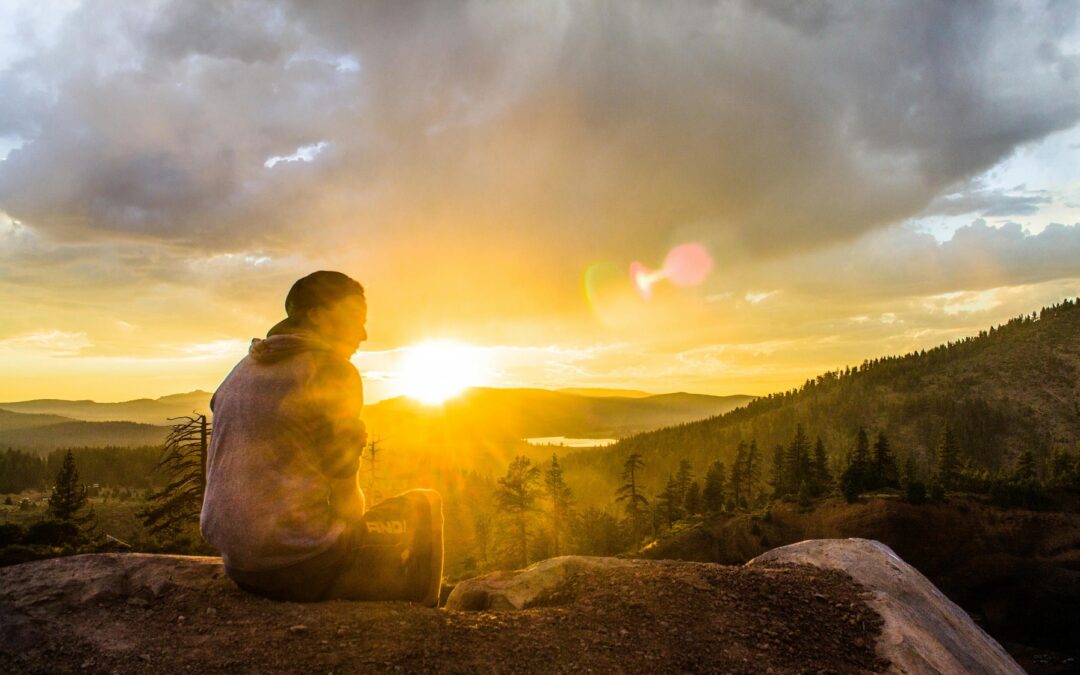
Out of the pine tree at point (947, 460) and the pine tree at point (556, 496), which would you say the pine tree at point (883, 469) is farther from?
the pine tree at point (556, 496)

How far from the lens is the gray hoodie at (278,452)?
5.15 meters

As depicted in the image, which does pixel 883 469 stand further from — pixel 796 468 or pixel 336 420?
pixel 336 420

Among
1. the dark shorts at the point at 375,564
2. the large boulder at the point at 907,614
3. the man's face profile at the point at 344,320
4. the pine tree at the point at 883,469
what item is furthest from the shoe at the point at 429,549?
the pine tree at the point at 883,469

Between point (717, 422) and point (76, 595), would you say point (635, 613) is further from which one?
point (717, 422)

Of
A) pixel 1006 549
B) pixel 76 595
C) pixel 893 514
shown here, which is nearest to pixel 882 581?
pixel 76 595

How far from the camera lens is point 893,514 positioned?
50938 mm

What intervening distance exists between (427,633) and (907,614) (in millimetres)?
6038

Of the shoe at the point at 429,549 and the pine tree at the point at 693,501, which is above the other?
the shoe at the point at 429,549

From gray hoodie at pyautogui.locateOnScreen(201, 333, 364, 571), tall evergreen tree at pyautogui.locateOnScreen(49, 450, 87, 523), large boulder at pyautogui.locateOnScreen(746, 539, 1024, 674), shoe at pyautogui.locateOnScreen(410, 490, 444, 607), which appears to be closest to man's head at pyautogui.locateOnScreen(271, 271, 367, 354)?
gray hoodie at pyautogui.locateOnScreen(201, 333, 364, 571)

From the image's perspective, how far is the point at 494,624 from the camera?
599cm

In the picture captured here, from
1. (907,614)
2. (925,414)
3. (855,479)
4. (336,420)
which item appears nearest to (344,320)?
(336,420)

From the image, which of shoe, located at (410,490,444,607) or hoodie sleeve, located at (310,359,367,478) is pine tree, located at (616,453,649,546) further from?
hoodie sleeve, located at (310,359,367,478)

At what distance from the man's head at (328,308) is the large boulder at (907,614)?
656cm

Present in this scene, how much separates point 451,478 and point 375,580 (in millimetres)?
101867
